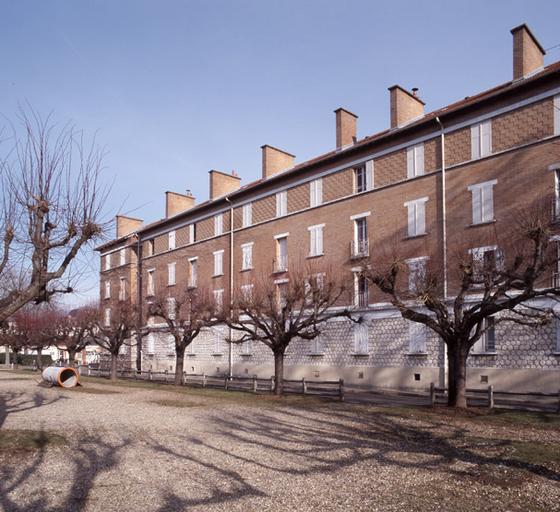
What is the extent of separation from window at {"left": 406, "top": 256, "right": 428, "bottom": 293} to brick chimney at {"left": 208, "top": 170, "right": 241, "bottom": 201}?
61.5 feet

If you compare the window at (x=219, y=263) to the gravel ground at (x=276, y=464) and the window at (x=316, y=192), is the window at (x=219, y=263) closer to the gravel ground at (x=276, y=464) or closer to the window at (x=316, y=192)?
the window at (x=316, y=192)

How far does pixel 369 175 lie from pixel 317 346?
30.0 ft

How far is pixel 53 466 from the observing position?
29.1 ft

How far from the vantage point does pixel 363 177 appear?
28328 mm

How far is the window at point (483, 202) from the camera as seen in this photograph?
22.7m

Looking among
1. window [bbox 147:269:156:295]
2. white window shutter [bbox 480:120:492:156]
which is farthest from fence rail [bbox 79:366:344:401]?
white window shutter [bbox 480:120:492:156]

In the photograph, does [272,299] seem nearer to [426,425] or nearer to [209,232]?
[426,425]

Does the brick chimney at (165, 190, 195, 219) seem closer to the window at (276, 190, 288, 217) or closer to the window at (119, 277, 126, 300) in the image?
the window at (119, 277, 126, 300)

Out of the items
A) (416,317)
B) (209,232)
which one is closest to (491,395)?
(416,317)

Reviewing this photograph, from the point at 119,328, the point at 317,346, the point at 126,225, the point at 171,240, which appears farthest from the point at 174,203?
the point at 317,346

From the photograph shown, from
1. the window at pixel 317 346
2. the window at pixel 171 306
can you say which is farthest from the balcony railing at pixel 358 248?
the window at pixel 171 306

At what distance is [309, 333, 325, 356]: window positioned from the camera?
29.6m

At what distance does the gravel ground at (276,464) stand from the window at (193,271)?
2380 cm

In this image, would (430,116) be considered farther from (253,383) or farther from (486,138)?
(253,383)
